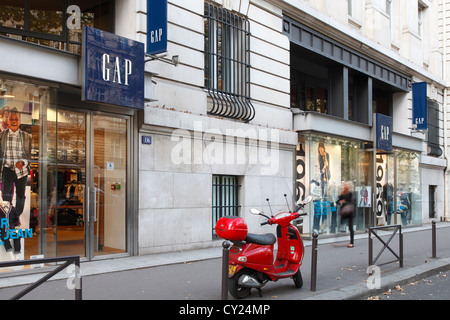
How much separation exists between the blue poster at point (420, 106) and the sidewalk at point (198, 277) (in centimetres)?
1161

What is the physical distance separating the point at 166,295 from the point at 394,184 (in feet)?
50.6

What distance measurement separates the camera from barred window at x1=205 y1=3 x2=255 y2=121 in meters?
12.4

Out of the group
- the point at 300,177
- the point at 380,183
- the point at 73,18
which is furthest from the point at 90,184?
the point at 380,183

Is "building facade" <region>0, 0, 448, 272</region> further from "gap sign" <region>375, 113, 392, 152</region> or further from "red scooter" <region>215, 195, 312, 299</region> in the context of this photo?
"red scooter" <region>215, 195, 312, 299</region>

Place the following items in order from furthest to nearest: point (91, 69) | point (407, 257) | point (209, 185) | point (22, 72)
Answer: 1. point (209, 185)
2. point (407, 257)
3. point (91, 69)
4. point (22, 72)

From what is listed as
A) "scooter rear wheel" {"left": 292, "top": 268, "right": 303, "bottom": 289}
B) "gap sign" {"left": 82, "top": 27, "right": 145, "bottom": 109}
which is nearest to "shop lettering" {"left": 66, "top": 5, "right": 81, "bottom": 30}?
"gap sign" {"left": 82, "top": 27, "right": 145, "bottom": 109}

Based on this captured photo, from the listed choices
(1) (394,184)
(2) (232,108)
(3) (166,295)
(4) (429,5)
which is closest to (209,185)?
(2) (232,108)

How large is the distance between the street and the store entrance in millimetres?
5555

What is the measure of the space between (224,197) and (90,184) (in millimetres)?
4163

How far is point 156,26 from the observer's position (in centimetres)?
994

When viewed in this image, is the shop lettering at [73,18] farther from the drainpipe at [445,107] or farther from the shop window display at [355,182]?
the drainpipe at [445,107]

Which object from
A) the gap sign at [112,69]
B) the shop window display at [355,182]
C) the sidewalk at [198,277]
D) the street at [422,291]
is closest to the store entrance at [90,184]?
the sidewalk at [198,277]

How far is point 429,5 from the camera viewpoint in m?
25.1
